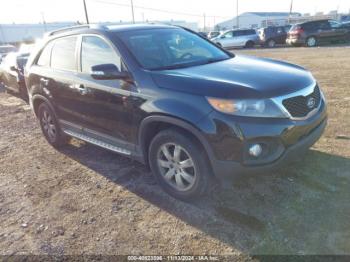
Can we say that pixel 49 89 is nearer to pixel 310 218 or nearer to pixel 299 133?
pixel 299 133

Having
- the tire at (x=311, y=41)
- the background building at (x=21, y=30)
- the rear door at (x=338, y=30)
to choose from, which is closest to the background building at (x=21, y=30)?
the background building at (x=21, y=30)

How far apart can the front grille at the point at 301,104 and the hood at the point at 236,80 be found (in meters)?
0.09

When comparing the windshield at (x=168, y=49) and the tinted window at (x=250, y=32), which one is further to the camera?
the tinted window at (x=250, y=32)

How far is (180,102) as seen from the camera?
311 centimetres

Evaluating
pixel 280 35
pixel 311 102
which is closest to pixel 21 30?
pixel 280 35

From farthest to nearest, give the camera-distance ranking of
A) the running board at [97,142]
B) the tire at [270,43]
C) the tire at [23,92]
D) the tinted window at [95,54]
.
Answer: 1. the tire at [270,43]
2. the tire at [23,92]
3. the running board at [97,142]
4. the tinted window at [95,54]

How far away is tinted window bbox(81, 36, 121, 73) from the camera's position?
12.4 feet

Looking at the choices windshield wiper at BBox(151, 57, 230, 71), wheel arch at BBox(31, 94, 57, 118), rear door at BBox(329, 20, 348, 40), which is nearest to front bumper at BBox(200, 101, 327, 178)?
windshield wiper at BBox(151, 57, 230, 71)

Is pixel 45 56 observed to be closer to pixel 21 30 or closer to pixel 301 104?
pixel 301 104

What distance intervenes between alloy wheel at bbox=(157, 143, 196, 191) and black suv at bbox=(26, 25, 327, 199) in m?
0.01

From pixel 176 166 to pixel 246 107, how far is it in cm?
99

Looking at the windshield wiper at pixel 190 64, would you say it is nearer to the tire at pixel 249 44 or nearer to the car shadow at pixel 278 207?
the car shadow at pixel 278 207

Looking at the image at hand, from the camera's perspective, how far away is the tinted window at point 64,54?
14.6ft

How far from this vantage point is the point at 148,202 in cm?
365
